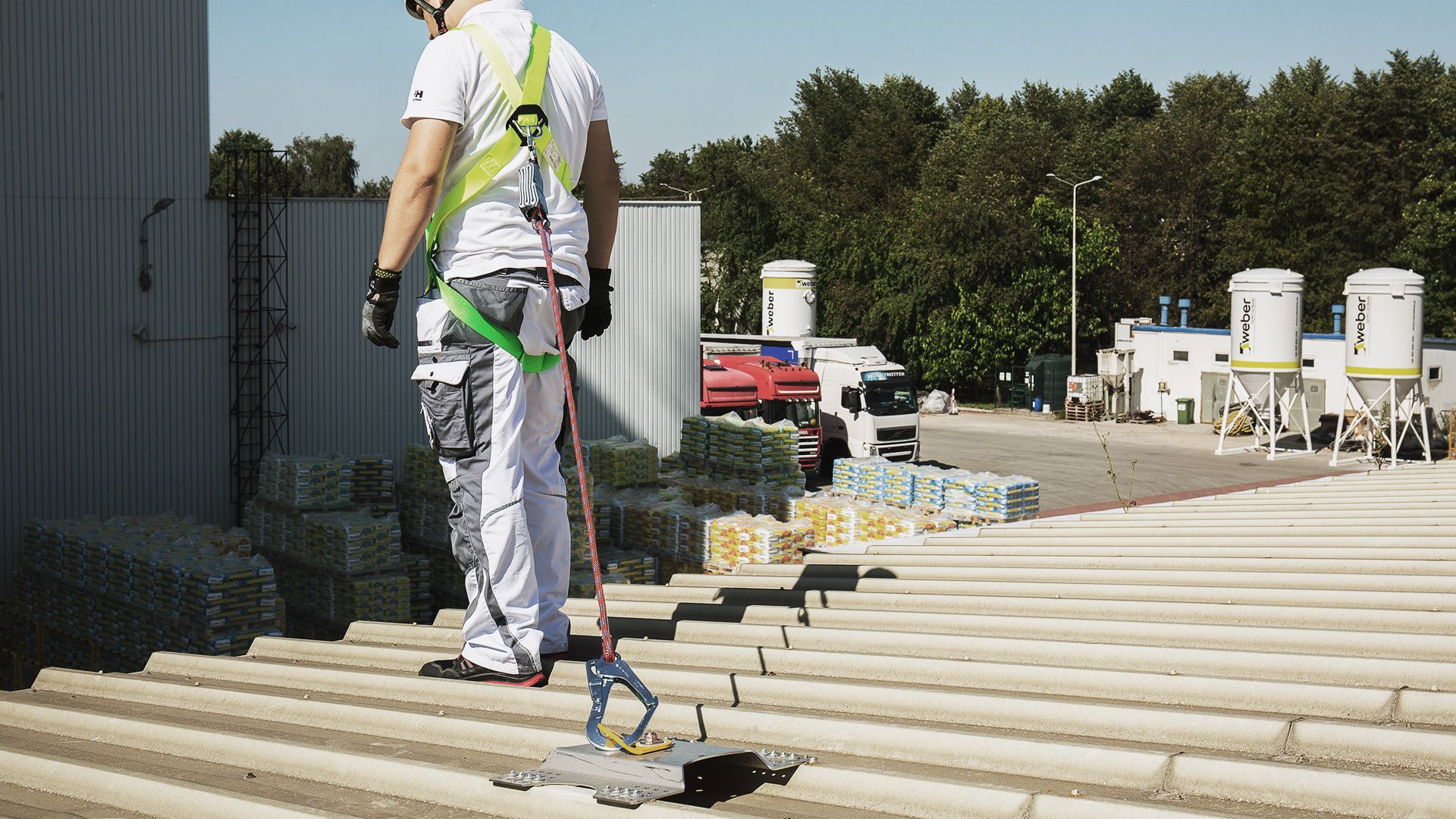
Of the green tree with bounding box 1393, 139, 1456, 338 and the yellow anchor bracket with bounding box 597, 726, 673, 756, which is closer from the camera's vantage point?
the yellow anchor bracket with bounding box 597, 726, 673, 756

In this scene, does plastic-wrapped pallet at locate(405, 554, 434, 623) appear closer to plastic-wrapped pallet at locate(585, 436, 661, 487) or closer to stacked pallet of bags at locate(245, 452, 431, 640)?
stacked pallet of bags at locate(245, 452, 431, 640)

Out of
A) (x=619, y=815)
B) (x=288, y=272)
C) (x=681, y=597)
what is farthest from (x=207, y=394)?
(x=619, y=815)

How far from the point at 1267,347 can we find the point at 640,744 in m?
32.6

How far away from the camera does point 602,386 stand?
24.3 m

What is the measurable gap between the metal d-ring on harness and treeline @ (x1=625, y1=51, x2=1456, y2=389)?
143 feet

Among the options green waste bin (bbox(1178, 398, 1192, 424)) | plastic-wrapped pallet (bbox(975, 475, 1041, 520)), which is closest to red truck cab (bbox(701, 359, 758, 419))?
plastic-wrapped pallet (bbox(975, 475, 1041, 520))

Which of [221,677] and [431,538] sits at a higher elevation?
[221,677]

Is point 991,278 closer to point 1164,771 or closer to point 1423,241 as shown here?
point 1423,241

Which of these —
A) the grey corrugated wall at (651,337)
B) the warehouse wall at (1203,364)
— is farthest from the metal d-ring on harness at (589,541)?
the warehouse wall at (1203,364)

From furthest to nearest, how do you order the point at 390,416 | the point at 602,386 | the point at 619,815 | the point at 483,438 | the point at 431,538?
the point at 602,386 → the point at 390,416 → the point at 431,538 → the point at 483,438 → the point at 619,815

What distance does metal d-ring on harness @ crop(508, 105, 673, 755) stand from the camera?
2998 mm

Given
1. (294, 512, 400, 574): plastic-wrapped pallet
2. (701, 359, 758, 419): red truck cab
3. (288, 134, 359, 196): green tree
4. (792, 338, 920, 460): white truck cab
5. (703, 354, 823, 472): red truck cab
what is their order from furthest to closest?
(288, 134, 359, 196): green tree
(792, 338, 920, 460): white truck cab
(703, 354, 823, 472): red truck cab
(701, 359, 758, 419): red truck cab
(294, 512, 400, 574): plastic-wrapped pallet

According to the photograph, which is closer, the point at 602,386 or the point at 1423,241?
the point at 602,386

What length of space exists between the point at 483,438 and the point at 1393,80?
5103 cm
